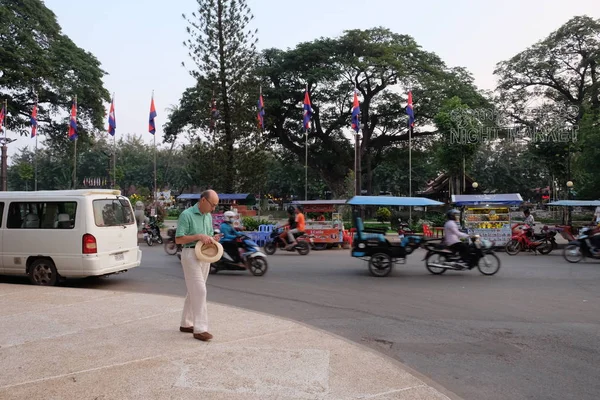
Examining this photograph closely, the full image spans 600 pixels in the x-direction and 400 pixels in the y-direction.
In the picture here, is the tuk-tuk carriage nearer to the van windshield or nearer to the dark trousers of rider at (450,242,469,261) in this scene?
the dark trousers of rider at (450,242,469,261)

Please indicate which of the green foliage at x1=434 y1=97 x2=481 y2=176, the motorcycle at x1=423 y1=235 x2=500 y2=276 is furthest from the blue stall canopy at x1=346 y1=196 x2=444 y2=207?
the green foliage at x1=434 y1=97 x2=481 y2=176

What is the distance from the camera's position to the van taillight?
9.21m

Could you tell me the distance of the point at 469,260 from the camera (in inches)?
458

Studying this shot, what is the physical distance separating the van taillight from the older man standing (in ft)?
14.7

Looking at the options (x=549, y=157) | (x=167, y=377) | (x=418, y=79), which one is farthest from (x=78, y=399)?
(x=418, y=79)

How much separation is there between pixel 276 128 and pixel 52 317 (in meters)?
37.1

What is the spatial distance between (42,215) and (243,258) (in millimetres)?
4348

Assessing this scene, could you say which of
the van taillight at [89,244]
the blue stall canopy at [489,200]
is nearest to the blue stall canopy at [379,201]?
the blue stall canopy at [489,200]

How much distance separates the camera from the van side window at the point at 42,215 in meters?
9.34

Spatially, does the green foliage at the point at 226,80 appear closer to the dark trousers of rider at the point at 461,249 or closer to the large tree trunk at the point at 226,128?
the large tree trunk at the point at 226,128

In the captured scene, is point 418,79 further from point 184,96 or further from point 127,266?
point 127,266

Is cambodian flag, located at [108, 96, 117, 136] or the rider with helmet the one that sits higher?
cambodian flag, located at [108, 96, 117, 136]

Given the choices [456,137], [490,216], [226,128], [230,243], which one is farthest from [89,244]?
[456,137]

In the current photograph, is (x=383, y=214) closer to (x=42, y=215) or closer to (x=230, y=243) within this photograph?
(x=230, y=243)
